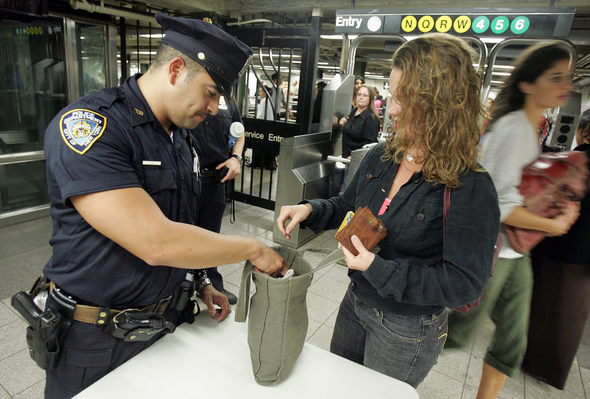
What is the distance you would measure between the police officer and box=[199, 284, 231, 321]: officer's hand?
0.53ft

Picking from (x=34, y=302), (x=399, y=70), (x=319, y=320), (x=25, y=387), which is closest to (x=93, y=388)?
(x=34, y=302)

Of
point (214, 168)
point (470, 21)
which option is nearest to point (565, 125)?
point (470, 21)

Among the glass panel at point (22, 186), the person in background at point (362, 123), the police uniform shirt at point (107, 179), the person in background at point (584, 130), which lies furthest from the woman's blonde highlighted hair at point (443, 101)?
the glass panel at point (22, 186)

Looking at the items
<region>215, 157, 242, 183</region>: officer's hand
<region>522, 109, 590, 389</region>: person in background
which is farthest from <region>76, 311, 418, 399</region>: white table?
<region>215, 157, 242, 183</region>: officer's hand

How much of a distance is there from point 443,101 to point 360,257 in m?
0.46

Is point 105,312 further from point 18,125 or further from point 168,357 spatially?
point 18,125

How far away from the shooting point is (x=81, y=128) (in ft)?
2.71

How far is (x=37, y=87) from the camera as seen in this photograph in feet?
12.7

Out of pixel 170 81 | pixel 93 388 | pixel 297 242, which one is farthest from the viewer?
pixel 297 242

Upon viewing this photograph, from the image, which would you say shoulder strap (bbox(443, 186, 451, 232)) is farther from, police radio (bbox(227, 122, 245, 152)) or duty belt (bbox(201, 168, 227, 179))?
police radio (bbox(227, 122, 245, 152))

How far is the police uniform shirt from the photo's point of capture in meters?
0.80

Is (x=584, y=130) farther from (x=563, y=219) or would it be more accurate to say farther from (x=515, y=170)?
(x=515, y=170)

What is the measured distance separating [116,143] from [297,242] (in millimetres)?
2950

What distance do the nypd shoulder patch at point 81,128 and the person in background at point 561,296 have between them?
2073 mm
